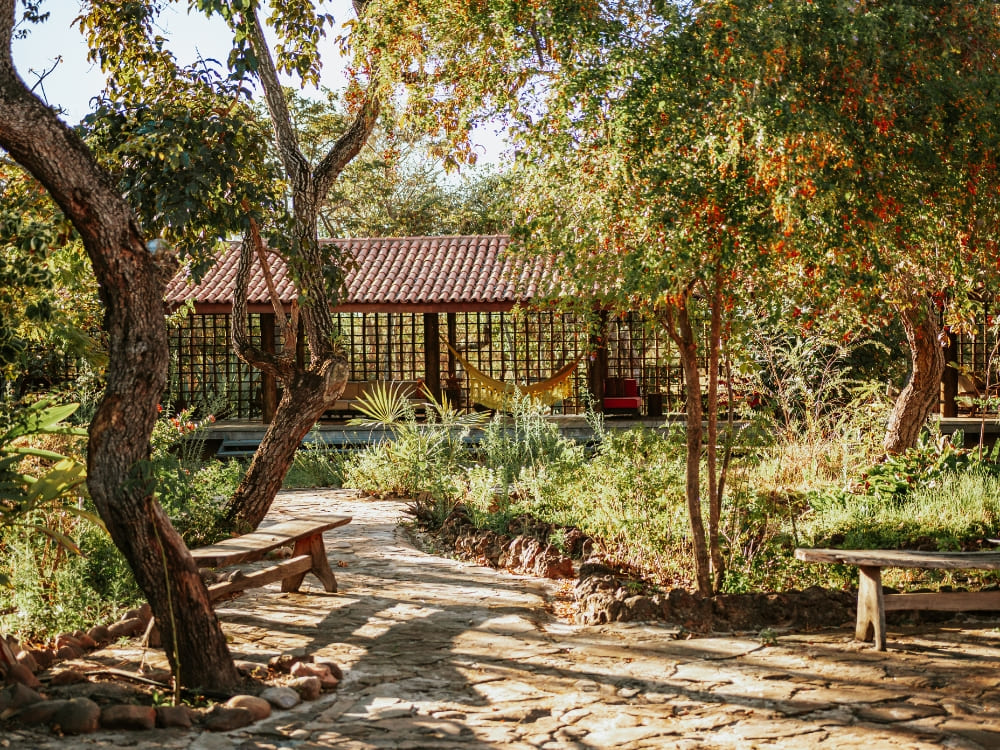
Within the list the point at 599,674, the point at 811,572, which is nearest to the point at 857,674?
the point at 599,674

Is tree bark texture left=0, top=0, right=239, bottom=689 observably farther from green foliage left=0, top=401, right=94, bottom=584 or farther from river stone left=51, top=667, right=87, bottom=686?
green foliage left=0, top=401, right=94, bottom=584

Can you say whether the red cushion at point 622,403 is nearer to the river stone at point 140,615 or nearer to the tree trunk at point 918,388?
the tree trunk at point 918,388

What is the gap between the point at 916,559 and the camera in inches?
199

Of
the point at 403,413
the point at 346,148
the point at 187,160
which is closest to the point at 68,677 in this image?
the point at 187,160

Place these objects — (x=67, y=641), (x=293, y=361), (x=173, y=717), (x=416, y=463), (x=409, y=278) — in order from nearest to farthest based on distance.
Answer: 1. (x=173, y=717)
2. (x=67, y=641)
3. (x=293, y=361)
4. (x=416, y=463)
5. (x=409, y=278)

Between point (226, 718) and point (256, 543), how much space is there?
1631 mm

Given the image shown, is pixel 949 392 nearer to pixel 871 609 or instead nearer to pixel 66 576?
pixel 871 609

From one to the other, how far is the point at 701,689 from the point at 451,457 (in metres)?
5.81

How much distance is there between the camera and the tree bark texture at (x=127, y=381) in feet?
13.0

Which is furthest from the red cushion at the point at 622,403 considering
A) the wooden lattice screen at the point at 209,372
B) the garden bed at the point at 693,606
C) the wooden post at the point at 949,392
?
the garden bed at the point at 693,606

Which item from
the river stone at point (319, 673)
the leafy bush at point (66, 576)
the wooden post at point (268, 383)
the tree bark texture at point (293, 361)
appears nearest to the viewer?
the river stone at point (319, 673)

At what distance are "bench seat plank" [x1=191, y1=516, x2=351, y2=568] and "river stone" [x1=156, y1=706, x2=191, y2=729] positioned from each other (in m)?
0.93

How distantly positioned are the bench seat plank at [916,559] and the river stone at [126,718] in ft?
10.8

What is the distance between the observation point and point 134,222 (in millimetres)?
4113
